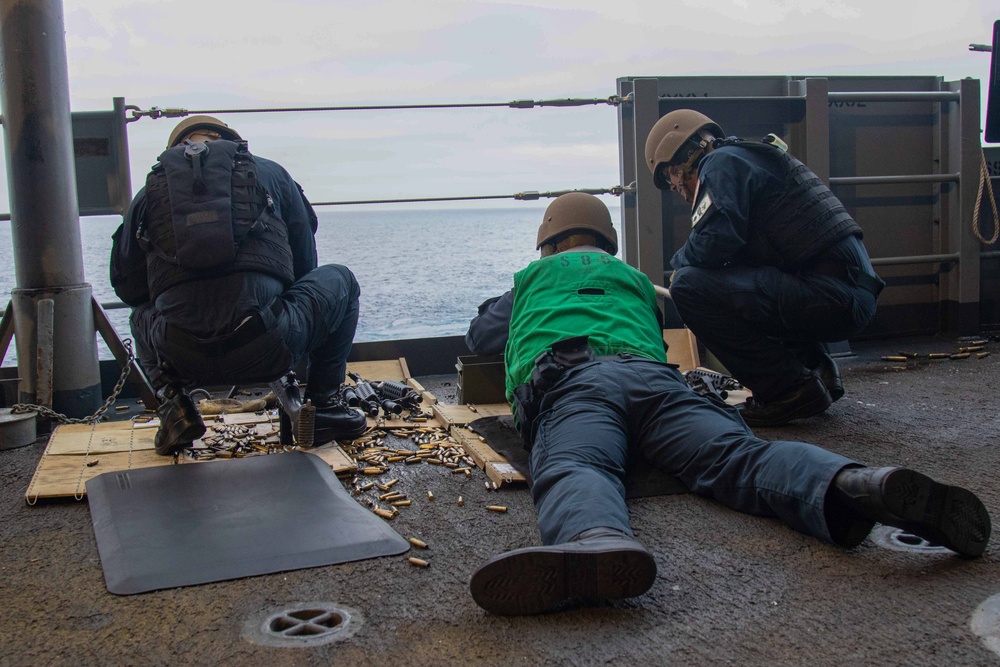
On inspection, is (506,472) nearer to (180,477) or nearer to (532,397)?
(532,397)

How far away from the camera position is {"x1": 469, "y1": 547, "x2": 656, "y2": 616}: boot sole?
1.58 m

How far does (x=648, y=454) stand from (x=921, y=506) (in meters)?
0.74

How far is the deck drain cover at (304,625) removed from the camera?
1571mm

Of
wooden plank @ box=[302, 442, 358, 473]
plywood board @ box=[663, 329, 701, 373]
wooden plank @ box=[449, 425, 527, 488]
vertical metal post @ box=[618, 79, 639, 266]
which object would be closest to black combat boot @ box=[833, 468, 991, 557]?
wooden plank @ box=[449, 425, 527, 488]

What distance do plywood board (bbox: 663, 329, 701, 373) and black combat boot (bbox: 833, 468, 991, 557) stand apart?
252cm

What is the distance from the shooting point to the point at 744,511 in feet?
7.02

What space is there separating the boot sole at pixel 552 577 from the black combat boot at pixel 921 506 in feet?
1.53

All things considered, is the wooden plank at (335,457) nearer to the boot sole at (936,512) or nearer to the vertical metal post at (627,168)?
the boot sole at (936,512)

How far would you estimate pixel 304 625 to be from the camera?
1.63 meters

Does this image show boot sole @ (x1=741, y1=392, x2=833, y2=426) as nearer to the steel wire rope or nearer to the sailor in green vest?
the sailor in green vest

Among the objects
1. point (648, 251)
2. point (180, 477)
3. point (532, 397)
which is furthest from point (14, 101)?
point (648, 251)

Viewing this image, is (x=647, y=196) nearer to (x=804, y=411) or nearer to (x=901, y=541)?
(x=804, y=411)

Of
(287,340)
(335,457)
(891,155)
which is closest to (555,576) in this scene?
(335,457)

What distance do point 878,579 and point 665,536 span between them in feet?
1.53
